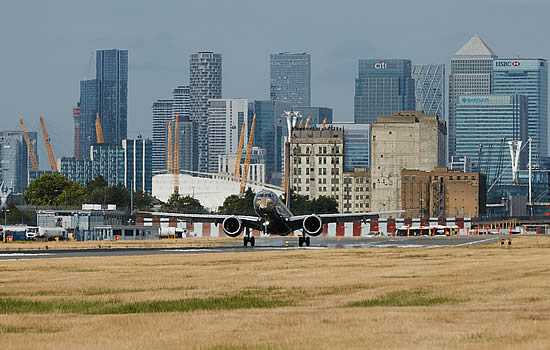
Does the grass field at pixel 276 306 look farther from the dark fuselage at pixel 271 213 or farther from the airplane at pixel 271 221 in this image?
the airplane at pixel 271 221

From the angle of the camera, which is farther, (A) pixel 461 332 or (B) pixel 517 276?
(B) pixel 517 276

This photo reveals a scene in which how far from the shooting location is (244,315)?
3158cm

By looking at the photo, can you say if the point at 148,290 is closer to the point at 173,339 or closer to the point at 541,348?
the point at 173,339

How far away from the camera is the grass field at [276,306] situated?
84.5 ft

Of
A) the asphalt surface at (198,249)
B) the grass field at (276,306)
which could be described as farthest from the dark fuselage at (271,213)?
the grass field at (276,306)

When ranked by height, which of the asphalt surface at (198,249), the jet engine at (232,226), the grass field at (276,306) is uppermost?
the jet engine at (232,226)

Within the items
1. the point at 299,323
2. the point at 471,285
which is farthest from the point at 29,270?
the point at 299,323

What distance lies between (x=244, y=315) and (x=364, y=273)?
2078 cm

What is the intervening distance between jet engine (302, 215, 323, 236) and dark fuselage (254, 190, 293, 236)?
147 centimetres

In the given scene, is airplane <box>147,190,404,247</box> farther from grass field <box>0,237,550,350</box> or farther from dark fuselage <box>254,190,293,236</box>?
grass field <box>0,237,550,350</box>

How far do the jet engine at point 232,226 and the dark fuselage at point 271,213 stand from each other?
2.43 m

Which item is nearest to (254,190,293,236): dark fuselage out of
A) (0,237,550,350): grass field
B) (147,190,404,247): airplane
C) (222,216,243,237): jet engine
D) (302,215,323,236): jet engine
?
(147,190,404,247): airplane

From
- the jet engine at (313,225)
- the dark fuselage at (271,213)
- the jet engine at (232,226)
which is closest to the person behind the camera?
the dark fuselage at (271,213)

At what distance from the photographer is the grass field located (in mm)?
25766
